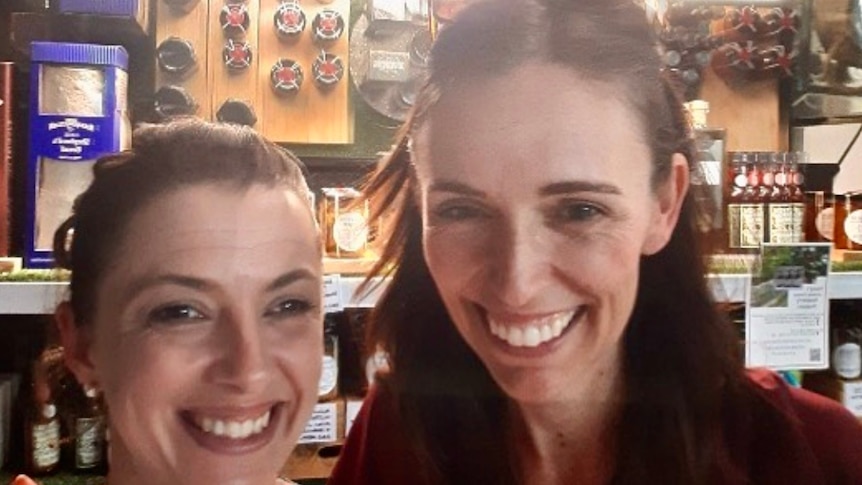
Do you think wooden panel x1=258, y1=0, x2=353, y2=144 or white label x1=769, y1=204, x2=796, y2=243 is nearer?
wooden panel x1=258, y1=0, x2=353, y2=144

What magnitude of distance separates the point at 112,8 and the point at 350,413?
381 mm

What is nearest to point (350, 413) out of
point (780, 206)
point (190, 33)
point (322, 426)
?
point (322, 426)

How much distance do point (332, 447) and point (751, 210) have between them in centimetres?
42

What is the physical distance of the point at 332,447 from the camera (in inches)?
32.7

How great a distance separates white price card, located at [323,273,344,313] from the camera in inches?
30.7

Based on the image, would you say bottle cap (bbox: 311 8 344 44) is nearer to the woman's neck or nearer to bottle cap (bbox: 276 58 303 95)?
bottle cap (bbox: 276 58 303 95)

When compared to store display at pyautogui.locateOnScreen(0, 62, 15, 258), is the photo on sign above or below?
below

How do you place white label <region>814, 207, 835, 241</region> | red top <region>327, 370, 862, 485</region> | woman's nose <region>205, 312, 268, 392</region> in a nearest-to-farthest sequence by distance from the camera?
woman's nose <region>205, 312, 268, 392</region> < red top <region>327, 370, 862, 485</region> < white label <region>814, 207, 835, 241</region>

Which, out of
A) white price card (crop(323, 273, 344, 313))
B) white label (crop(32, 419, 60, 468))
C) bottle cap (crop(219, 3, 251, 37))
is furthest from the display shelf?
bottle cap (crop(219, 3, 251, 37))

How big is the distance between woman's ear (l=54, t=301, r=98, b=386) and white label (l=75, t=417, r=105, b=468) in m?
0.04

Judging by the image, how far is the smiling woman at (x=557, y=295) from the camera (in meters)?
0.75

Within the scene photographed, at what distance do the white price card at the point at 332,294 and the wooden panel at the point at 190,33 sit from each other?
172mm

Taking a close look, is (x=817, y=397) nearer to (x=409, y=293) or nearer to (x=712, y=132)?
(x=712, y=132)

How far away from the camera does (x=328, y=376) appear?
814mm
